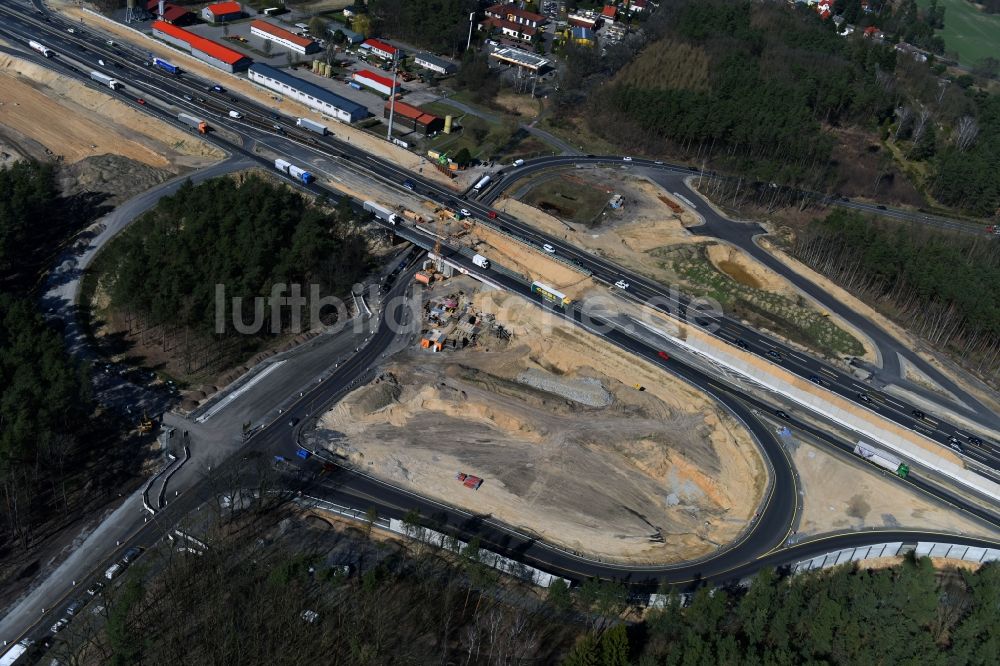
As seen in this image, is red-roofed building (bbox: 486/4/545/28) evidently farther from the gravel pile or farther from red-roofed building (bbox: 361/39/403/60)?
the gravel pile

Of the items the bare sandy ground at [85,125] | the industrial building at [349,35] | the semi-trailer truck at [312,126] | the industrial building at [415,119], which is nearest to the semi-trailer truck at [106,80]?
the bare sandy ground at [85,125]

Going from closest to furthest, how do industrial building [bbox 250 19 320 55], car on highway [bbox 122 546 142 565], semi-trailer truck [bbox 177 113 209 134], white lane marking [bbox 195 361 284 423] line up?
car on highway [bbox 122 546 142 565], white lane marking [bbox 195 361 284 423], semi-trailer truck [bbox 177 113 209 134], industrial building [bbox 250 19 320 55]

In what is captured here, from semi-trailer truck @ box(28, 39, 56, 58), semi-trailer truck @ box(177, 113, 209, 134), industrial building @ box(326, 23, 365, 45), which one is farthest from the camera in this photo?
industrial building @ box(326, 23, 365, 45)

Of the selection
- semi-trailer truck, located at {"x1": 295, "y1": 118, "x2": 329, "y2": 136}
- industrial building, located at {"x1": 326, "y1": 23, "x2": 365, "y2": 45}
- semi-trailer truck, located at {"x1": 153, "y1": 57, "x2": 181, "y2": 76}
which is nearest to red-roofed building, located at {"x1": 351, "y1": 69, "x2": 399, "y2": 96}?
industrial building, located at {"x1": 326, "y1": 23, "x2": 365, "y2": 45}

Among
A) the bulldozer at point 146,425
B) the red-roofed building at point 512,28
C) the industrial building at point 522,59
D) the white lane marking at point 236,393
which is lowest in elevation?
the bulldozer at point 146,425

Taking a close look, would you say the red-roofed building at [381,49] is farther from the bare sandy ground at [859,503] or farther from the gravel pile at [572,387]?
→ the bare sandy ground at [859,503]

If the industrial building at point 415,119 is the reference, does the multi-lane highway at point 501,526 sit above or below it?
below
